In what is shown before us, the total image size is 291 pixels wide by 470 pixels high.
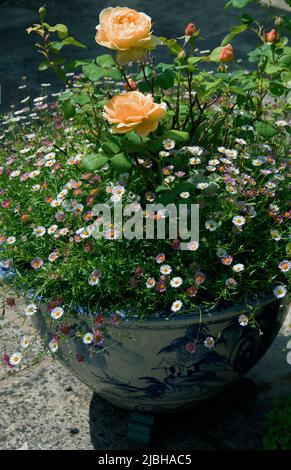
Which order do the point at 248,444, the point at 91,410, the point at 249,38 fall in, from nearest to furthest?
the point at 248,444 < the point at 91,410 < the point at 249,38

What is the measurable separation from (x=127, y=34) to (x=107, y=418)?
119 centimetres

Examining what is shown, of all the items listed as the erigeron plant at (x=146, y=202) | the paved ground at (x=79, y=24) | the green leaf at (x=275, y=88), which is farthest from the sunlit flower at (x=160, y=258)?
the paved ground at (x=79, y=24)

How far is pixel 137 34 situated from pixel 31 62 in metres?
3.55

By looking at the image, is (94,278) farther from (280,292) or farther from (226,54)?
(226,54)

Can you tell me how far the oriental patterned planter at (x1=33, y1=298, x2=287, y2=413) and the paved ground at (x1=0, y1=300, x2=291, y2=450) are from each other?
0.23 meters

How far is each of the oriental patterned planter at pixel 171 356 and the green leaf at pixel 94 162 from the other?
1.22 ft

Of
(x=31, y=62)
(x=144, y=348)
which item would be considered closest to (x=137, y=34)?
(x=144, y=348)

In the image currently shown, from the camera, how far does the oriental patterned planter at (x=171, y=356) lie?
5.43ft

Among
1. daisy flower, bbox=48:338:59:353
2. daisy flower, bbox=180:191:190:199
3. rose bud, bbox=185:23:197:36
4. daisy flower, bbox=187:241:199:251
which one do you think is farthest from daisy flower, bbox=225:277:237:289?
rose bud, bbox=185:23:197:36

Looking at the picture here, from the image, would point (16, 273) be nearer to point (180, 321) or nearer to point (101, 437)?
point (180, 321)

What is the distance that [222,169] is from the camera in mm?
1784

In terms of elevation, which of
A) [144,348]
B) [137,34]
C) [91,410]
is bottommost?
A: [91,410]

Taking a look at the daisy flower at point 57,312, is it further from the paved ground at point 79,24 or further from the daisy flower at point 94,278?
the paved ground at point 79,24

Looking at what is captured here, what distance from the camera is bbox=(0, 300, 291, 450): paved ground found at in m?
2.09
